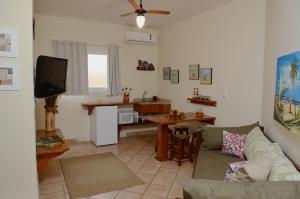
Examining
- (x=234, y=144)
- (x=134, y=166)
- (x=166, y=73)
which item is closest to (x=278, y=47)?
(x=234, y=144)

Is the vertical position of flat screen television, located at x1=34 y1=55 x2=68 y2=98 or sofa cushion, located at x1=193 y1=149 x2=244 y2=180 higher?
flat screen television, located at x1=34 y1=55 x2=68 y2=98

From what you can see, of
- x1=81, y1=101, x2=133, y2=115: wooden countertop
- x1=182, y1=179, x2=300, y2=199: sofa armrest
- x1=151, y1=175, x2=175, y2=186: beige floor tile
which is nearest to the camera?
x1=182, y1=179, x2=300, y2=199: sofa armrest

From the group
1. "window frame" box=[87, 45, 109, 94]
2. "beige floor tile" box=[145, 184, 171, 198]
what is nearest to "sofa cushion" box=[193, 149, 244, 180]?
"beige floor tile" box=[145, 184, 171, 198]

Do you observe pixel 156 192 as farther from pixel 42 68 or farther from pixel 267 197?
pixel 42 68

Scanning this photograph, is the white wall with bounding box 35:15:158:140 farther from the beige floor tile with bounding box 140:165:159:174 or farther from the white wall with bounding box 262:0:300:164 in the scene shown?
the white wall with bounding box 262:0:300:164

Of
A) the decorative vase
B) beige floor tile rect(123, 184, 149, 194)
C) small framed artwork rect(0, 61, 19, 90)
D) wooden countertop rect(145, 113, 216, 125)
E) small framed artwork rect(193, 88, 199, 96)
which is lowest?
beige floor tile rect(123, 184, 149, 194)

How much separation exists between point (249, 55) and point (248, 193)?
8.51 ft

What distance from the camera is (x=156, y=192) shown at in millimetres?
2762

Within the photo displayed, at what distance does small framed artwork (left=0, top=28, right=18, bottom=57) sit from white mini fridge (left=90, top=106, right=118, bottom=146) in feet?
8.30

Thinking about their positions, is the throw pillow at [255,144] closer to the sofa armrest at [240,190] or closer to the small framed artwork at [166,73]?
the sofa armrest at [240,190]

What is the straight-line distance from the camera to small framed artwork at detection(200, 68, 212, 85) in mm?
4068

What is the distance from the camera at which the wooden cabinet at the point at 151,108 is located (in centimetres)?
511

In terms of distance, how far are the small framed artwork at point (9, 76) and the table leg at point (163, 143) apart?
7.48 feet

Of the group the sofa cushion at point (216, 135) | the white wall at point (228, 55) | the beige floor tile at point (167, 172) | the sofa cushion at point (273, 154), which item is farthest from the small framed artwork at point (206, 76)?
the beige floor tile at point (167, 172)
